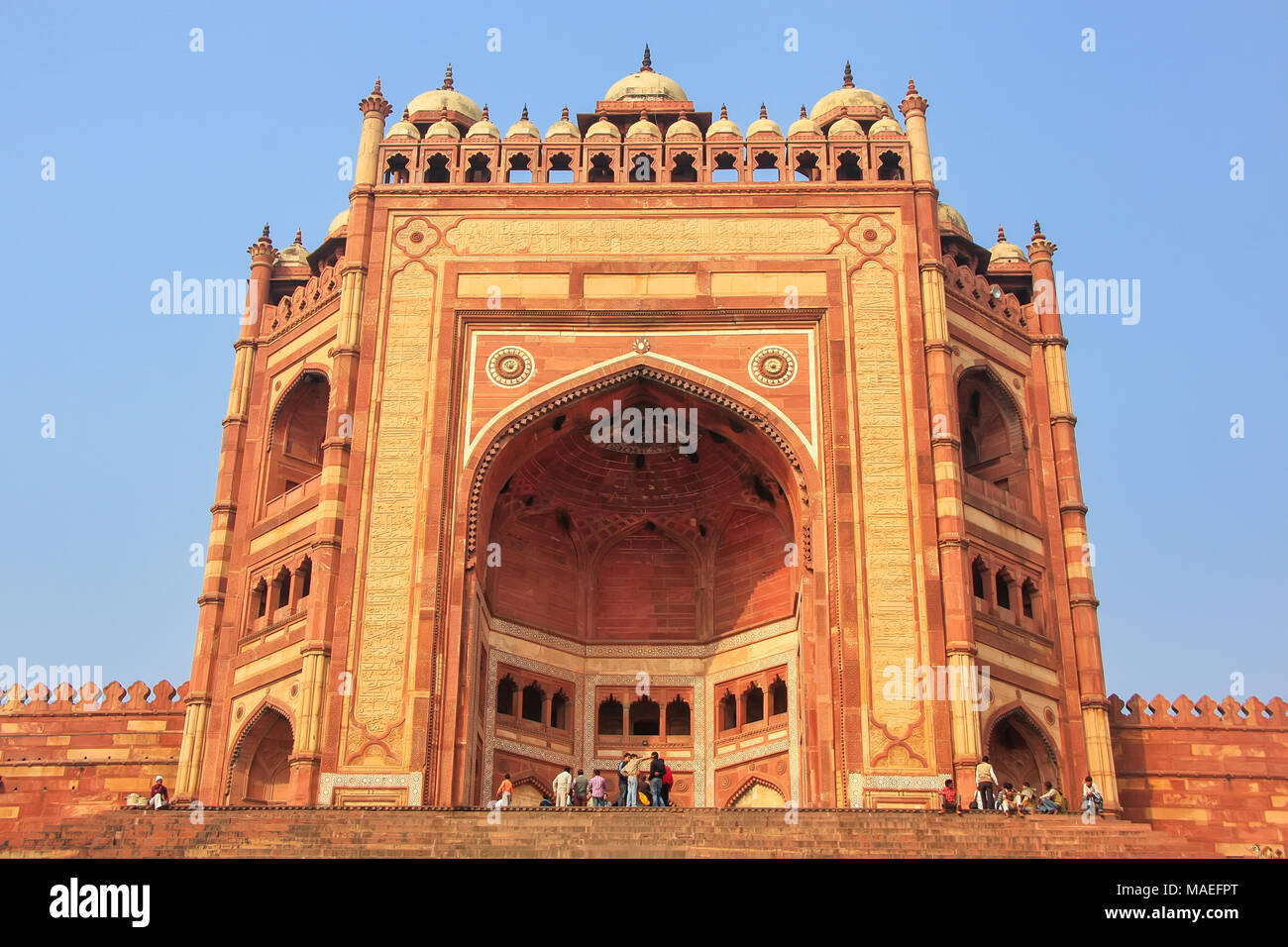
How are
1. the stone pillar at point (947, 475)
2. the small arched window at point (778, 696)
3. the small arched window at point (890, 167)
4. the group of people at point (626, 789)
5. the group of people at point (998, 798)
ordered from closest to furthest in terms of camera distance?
the group of people at point (998, 798)
the group of people at point (626, 789)
the stone pillar at point (947, 475)
the small arched window at point (778, 696)
the small arched window at point (890, 167)

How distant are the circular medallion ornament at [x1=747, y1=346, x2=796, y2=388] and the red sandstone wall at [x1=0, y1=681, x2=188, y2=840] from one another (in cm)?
1018

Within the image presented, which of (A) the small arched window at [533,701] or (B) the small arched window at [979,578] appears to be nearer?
(B) the small arched window at [979,578]

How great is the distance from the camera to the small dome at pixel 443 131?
27.5m

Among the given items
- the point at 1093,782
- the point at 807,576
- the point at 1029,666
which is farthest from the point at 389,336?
the point at 1093,782

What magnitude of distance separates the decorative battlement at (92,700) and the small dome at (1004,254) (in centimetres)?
1561

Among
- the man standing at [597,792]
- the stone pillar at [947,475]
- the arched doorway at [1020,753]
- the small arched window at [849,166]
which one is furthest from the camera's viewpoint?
the small arched window at [849,166]

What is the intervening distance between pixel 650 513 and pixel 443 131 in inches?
280

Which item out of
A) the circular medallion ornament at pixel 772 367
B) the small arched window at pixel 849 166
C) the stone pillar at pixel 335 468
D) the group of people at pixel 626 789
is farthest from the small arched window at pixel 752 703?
the small arched window at pixel 849 166

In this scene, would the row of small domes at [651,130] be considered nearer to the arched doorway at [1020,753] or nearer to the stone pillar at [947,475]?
the stone pillar at [947,475]

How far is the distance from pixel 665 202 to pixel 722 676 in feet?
24.9

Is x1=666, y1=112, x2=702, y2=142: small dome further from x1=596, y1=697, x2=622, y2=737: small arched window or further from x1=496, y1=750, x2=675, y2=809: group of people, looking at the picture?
x1=496, y1=750, x2=675, y2=809: group of people

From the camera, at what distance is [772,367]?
83.0ft

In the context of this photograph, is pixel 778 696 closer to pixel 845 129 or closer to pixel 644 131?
pixel 845 129

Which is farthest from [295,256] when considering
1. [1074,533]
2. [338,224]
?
[1074,533]
